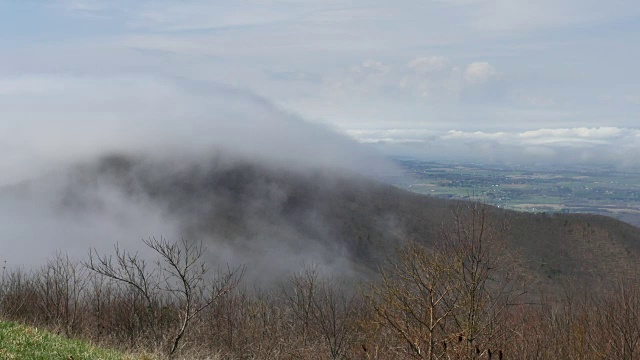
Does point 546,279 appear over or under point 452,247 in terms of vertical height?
under

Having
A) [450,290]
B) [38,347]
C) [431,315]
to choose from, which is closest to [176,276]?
[450,290]

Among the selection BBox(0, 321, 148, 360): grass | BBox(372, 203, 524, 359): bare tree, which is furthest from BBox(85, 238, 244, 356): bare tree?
→ BBox(372, 203, 524, 359): bare tree

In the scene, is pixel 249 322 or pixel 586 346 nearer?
pixel 586 346

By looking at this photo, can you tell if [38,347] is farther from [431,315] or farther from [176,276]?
[176,276]

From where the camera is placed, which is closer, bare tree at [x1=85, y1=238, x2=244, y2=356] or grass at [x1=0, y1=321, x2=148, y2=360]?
grass at [x1=0, y1=321, x2=148, y2=360]

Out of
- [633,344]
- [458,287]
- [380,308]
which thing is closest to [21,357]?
[380,308]

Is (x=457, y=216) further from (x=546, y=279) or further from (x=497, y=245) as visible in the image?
(x=546, y=279)

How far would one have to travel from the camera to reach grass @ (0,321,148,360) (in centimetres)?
1597

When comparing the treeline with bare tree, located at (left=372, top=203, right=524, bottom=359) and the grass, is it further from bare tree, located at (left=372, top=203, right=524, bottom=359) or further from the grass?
the grass

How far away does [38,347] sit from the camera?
55.5ft

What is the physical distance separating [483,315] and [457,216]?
5441 millimetres

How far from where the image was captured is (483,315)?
31.2m

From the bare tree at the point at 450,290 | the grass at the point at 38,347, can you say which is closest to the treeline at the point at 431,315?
the bare tree at the point at 450,290

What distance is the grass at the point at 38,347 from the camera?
15969 mm
